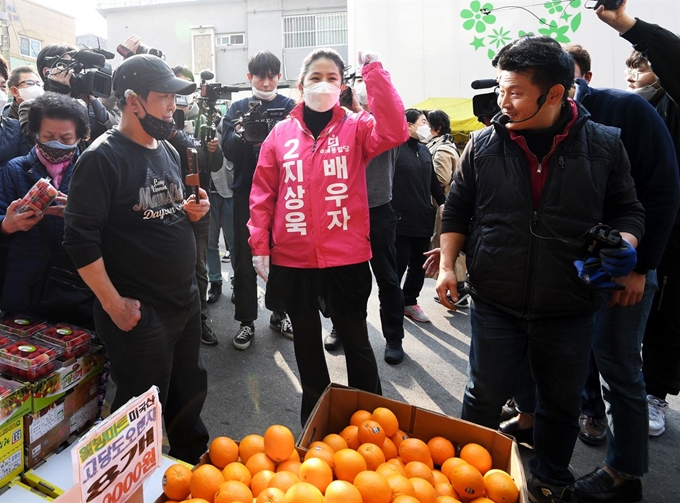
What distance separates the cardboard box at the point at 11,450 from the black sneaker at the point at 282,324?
89.1 inches

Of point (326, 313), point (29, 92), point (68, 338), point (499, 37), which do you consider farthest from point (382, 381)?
point (499, 37)

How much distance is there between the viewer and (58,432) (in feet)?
6.84

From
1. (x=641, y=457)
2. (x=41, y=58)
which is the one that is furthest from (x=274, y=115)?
(x=641, y=457)

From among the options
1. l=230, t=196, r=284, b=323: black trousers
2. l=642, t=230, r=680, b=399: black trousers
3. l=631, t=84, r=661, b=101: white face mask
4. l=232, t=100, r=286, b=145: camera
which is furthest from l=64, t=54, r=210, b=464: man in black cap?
l=642, t=230, r=680, b=399: black trousers

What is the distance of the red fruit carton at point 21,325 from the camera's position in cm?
215

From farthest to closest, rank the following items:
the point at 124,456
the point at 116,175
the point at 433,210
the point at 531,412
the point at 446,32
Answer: the point at 446,32
the point at 433,210
the point at 531,412
the point at 116,175
the point at 124,456

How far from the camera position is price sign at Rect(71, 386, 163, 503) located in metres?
1.11

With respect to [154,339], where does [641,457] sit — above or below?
below

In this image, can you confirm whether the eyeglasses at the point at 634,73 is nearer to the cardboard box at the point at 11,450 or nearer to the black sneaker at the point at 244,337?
the black sneaker at the point at 244,337

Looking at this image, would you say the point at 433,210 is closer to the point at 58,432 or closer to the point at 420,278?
the point at 420,278

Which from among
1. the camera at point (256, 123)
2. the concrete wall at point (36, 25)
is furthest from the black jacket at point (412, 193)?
the concrete wall at point (36, 25)

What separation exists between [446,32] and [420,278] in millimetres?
4788

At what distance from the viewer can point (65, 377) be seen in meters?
2.04

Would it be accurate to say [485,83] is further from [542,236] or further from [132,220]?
[132,220]
